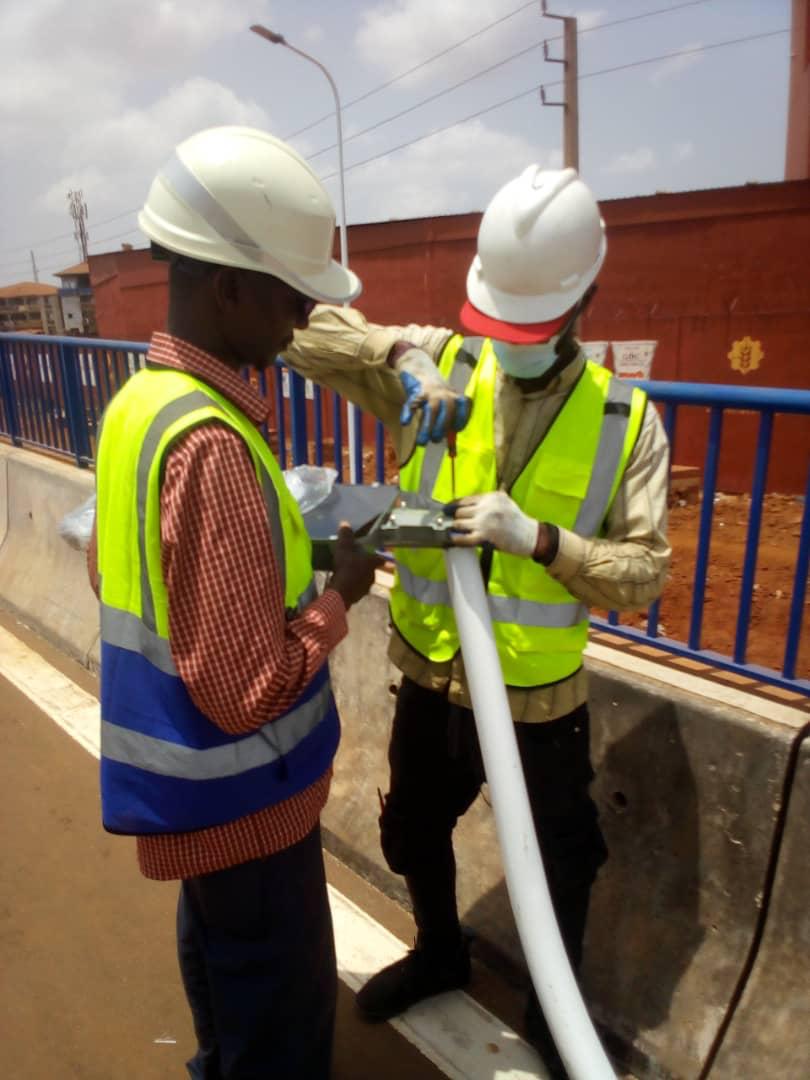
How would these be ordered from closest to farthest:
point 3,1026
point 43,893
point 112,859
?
point 3,1026 → point 43,893 → point 112,859

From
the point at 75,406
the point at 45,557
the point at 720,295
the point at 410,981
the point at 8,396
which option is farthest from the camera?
the point at 720,295

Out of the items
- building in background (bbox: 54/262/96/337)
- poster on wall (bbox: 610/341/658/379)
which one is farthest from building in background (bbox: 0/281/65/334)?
poster on wall (bbox: 610/341/658/379)

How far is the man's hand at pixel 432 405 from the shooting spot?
1825mm

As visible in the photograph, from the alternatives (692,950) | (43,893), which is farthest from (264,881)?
(43,893)

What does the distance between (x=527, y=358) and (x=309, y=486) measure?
0.61 m

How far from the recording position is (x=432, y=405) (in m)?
1.84

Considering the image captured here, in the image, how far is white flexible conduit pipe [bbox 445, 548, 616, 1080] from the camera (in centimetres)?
167

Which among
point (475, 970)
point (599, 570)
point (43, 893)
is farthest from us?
point (43, 893)

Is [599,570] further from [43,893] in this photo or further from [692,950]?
[43,893]

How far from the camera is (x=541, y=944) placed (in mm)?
1687

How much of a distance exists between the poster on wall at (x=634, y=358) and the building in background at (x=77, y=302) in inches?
997

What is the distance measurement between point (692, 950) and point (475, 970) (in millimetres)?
749

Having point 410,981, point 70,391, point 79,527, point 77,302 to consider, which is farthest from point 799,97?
point 77,302

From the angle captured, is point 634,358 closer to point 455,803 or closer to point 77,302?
point 455,803
